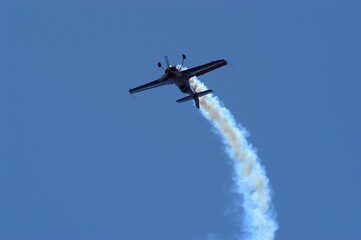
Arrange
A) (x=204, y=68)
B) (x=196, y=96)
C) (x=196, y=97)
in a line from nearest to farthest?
1. (x=204, y=68)
2. (x=196, y=96)
3. (x=196, y=97)

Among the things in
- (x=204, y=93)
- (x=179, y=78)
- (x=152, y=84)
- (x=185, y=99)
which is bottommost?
(x=185, y=99)

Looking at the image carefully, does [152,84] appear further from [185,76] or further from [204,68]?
[204,68]

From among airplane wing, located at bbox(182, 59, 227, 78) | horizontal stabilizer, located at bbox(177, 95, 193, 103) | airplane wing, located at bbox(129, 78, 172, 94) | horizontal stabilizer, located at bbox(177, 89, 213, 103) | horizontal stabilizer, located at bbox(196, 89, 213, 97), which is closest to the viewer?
airplane wing, located at bbox(182, 59, 227, 78)

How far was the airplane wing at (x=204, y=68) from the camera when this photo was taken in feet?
332

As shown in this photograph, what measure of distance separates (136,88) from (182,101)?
18.5ft

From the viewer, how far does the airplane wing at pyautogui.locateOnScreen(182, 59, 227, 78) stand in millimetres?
101125

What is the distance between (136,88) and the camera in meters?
106

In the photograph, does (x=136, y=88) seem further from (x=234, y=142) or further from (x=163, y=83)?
(x=234, y=142)

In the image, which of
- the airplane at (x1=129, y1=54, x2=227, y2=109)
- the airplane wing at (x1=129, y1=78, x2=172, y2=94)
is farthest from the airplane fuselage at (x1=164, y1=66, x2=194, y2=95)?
the airplane wing at (x1=129, y1=78, x2=172, y2=94)

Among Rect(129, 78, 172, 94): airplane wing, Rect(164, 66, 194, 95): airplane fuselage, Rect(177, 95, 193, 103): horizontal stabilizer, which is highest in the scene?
Rect(129, 78, 172, 94): airplane wing

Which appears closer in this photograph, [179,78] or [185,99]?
[179,78]

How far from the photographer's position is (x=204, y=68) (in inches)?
3999

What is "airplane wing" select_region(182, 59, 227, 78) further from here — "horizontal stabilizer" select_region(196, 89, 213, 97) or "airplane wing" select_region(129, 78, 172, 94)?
"airplane wing" select_region(129, 78, 172, 94)

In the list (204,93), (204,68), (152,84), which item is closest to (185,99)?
(204,93)
